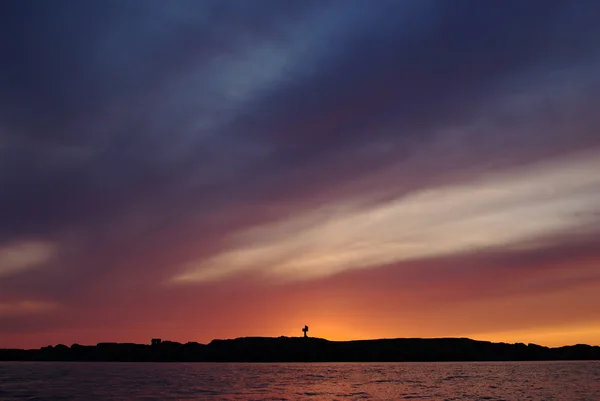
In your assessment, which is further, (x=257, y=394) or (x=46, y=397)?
(x=257, y=394)

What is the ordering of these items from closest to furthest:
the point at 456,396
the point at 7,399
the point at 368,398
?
the point at 7,399
the point at 368,398
the point at 456,396

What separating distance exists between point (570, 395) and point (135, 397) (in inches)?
2405

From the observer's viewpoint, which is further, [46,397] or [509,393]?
[509,393]

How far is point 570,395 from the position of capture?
8162 centimetres

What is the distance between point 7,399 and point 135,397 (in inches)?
595

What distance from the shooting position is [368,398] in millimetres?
74500

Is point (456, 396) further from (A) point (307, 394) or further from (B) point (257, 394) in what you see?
(B) point (257, 394)

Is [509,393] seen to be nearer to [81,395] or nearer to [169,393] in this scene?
[169,393]

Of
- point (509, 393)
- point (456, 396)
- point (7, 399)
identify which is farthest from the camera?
point (509, 393)

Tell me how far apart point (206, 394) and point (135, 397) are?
1036 centimetres

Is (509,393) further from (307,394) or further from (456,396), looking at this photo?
(307,394)

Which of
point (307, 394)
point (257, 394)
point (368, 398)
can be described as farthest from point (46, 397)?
point (368, 398)

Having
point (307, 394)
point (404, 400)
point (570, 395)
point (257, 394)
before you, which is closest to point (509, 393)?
point (570, 395)

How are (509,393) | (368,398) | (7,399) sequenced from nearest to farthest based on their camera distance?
(7,399)
(368,398)
(509,393)
